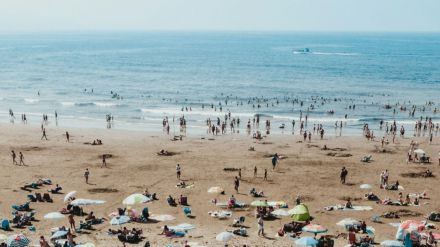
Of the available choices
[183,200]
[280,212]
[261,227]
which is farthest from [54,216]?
[280,212]

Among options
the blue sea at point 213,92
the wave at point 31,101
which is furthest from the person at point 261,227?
the wave at point 31,101

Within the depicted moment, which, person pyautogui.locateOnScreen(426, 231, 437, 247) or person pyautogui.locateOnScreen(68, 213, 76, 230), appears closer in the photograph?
person pyautogui.locateOnScreen(426, 231, 437, 247)

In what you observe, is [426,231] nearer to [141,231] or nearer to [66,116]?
[141,231]

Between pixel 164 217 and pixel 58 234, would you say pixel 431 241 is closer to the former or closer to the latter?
pixel 164 217

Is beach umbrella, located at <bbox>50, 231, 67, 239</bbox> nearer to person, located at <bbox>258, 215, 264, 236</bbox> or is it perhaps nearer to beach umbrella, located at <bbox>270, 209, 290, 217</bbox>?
person, located at <bbox>258, 215, 264, 236</bbox>

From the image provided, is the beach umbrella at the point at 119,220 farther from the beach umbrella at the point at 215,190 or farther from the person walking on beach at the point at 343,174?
the person walking on beach at the point at 343,174

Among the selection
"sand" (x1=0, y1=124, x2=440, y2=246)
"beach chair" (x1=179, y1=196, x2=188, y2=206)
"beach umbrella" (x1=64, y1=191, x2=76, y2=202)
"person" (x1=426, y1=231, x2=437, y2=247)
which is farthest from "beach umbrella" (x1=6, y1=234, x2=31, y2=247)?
"person" (x1=426, y1=231, x2=437, y2=247)

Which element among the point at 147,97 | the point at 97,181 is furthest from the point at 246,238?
the point at 147,97

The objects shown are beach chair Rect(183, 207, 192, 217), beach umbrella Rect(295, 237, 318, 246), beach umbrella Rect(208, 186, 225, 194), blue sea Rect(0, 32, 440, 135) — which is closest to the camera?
beach umbrella Rect(295, 237, 318, 246)
